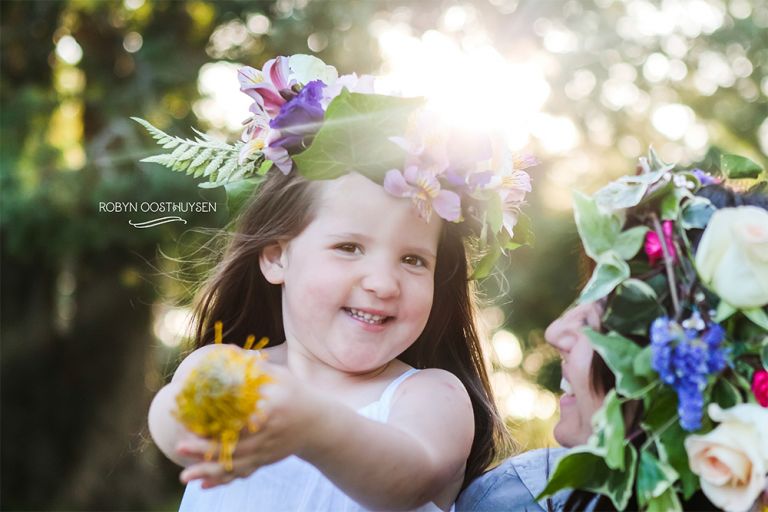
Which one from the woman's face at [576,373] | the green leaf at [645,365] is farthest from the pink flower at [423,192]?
the green leaf at [645,365]

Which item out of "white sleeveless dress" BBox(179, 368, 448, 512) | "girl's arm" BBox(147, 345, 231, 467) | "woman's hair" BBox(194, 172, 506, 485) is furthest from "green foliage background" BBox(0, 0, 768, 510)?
"girl's arm" BBox(147, 345, 231, 467)

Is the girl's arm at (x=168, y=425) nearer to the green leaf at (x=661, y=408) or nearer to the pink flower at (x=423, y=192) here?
the pink flower at (x=423, y=192)

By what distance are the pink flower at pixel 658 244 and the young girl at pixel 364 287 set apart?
0.41 m

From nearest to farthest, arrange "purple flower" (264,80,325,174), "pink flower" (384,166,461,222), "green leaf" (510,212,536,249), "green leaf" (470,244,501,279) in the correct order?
"pink flower" (384,166,461,222)
"purple flower" (264,80,325,174)
"green leaf" (470,244,501,279)
"green leaf" (510,212,536,249)

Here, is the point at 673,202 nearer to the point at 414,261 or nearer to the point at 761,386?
the point at 761,386

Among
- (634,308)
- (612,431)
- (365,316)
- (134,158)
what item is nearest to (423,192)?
(365,316)

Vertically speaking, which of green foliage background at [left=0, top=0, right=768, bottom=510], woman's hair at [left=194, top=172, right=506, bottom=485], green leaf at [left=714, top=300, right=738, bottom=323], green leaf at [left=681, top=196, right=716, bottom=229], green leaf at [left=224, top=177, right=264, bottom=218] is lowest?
green foliage background at [left=0, top=0, right=768, bottom=510]

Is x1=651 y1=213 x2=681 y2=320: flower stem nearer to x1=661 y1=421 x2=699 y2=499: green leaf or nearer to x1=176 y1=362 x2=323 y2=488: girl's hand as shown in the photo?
x1=661 y1=421 x2=699 y2=499: green leaf

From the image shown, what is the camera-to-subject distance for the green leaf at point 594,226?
159 centimetres

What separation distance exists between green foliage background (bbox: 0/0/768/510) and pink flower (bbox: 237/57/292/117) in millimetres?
3121

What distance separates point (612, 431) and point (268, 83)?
1.07 metres

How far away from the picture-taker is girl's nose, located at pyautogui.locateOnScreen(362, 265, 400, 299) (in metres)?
1.78

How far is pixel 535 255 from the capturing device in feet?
18.7

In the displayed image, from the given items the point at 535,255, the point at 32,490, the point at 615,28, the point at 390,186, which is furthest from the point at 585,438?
the point at 32,490
